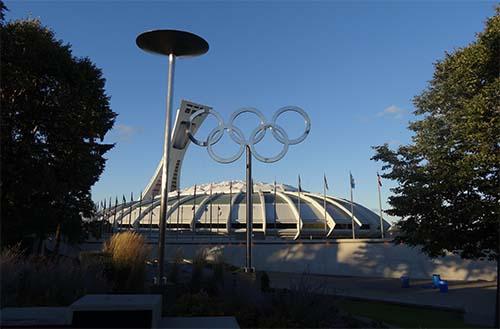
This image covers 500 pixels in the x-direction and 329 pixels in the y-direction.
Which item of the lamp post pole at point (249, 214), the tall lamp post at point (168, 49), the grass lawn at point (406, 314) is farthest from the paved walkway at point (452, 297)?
the tall lamp post at point (168, 49)

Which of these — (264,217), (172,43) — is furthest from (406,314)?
(264,217)

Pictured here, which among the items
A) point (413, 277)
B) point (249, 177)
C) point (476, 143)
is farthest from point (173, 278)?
point (413, 277)

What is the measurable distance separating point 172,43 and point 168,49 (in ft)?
1.23

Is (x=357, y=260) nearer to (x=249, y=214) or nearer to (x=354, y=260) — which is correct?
(x=354, y=260)

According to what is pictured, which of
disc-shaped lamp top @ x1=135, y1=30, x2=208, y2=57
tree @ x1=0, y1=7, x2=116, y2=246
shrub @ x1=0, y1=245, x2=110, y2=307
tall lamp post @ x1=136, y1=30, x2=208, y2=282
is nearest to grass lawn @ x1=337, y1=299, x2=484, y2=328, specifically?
tall lamp post @ x1=136, y1=30, x2=208, y2=282

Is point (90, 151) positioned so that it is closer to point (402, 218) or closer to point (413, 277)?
point (402, 218)

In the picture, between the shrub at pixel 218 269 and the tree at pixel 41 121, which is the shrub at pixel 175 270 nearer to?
the shrub at pixel 218 269

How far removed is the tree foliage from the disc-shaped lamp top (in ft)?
26.1

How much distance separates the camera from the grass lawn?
12.3 metres

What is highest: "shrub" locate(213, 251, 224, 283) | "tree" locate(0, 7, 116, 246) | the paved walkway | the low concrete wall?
"tree" locate(0, 7, 116, 246)

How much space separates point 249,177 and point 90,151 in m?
10.1

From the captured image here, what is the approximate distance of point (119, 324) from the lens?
6012mm

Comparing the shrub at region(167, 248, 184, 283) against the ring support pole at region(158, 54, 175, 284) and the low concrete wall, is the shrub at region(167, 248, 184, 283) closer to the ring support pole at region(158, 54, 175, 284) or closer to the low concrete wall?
the ring support pole at region(158, 54, 175, 284)

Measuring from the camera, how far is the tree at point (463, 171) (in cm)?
1280
